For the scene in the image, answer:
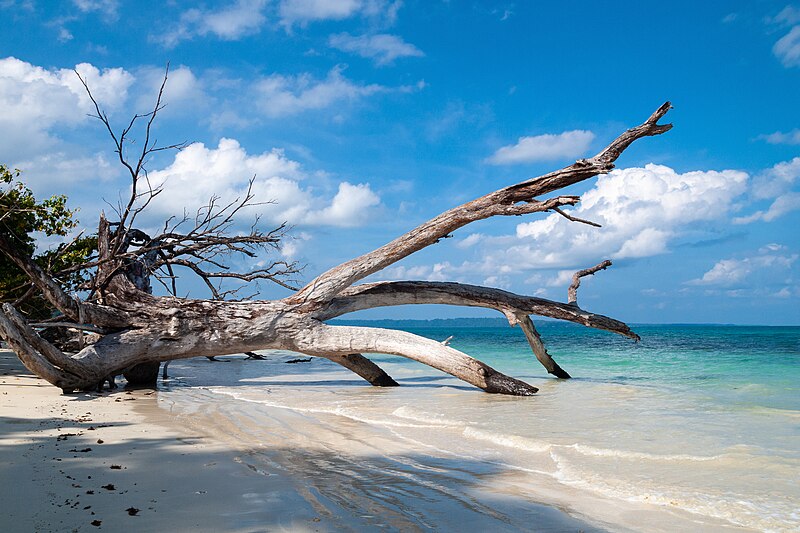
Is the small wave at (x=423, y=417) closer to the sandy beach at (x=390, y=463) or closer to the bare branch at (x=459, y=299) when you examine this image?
the sandy beach at (x=390, y=463)

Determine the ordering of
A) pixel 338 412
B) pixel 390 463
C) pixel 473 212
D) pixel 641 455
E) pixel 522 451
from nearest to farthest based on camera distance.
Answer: pixel 390 463 < pixel 641 455 < pixel 522 451 < pixel 338 412 < pixel 473 212

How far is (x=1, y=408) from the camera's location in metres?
5.96

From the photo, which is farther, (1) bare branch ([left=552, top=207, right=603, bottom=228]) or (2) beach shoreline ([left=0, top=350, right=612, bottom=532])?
(1) bare branch ([left=552, top=207, right=603, bottom=228])

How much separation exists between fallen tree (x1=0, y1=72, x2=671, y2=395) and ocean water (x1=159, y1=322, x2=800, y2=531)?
74 cm

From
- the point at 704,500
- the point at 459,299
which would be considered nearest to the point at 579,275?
the point at 459,299

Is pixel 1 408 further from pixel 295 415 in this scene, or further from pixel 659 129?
pixel 659 129

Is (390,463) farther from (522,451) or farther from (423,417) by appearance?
(423,417)

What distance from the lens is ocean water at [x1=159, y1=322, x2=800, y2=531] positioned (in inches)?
133

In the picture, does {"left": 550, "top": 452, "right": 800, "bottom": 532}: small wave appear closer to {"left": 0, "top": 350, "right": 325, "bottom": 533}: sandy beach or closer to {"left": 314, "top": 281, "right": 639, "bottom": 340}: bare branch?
{"left": 0, "top": 350, "right": 325, "bottom": 533}: sandy beach

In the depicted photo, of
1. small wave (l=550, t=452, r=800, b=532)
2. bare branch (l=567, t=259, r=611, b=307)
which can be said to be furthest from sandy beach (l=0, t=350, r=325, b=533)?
bare branch (l=567, t=259, r=611, b=307)

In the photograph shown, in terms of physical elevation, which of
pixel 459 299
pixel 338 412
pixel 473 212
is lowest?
pixel 338 412

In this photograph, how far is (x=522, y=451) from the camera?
5.14 metres

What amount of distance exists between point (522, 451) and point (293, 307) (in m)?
Result: 5.04

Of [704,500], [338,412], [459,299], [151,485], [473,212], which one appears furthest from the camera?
[459,299]
